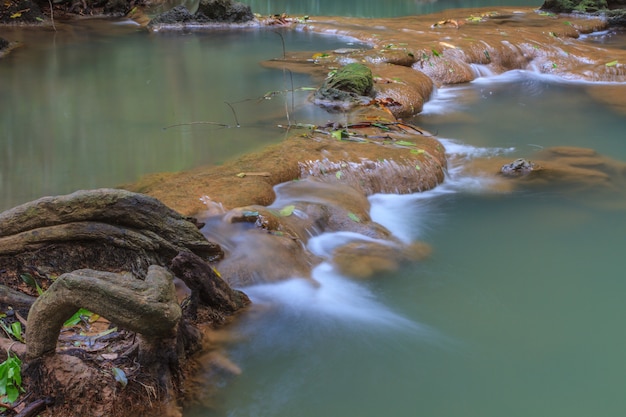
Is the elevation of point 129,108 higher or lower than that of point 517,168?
higher

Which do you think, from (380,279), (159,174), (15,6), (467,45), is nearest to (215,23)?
(15,6)

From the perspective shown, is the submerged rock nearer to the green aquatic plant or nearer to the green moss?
the green moss

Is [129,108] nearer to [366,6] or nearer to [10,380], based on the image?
[10,380]

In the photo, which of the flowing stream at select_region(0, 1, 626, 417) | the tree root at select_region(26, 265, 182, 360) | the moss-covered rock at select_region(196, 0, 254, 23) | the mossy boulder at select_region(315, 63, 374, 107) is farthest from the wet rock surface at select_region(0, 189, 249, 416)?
the moss-covered rock at select_region(196, 0, 254, 23)

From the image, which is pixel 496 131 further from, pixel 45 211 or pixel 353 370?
pixel 45 211

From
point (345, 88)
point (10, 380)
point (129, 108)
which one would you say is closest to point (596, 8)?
point (345, 88)

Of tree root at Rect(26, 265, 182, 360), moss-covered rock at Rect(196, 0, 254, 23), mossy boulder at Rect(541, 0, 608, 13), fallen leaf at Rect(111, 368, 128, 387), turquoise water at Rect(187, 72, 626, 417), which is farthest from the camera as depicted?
mossy boulder at Rect(541, 0, 608, 13)

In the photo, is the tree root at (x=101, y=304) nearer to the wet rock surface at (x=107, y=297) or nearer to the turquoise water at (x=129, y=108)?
the wet rock surface at (x=107, y=297)

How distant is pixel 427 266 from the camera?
5.53m

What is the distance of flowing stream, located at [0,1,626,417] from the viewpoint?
3.91 m

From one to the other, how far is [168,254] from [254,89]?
7.25 metres

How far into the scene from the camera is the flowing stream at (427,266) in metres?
3.91

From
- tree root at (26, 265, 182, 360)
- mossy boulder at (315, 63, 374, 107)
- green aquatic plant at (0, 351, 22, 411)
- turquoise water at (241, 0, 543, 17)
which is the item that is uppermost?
turquoise water at (241, 0, 543, 17)

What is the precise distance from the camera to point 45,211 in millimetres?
3811
